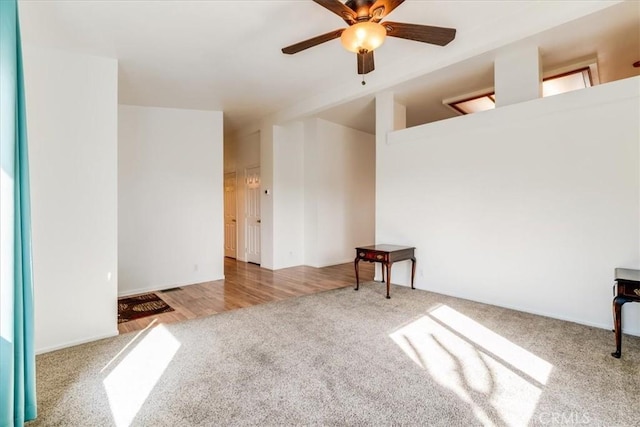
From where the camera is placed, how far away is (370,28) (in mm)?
2348

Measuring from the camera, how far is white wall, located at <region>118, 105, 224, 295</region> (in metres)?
4.77

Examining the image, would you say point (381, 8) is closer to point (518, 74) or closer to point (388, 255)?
point (518, 74)

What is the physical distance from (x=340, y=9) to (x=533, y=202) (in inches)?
112

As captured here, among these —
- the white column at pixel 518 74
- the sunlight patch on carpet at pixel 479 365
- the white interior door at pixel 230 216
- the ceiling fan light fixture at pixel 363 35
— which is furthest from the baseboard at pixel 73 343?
the white column at pixel 518 74

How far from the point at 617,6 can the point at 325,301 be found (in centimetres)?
407

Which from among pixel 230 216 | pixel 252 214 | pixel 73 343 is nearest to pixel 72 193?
pixel 73 343

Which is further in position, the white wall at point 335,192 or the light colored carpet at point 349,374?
the white wall at point 335,192

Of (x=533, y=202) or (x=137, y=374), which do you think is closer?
(x=137, y=374)

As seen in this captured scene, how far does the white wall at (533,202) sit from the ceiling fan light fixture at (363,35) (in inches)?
81.0

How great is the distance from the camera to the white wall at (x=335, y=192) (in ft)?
21.0

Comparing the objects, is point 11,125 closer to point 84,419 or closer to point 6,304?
point 6,304

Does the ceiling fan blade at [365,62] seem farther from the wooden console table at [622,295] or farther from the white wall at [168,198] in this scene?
the white wall at [168,198]

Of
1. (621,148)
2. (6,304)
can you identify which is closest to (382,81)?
(621,148)

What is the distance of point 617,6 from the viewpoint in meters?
2.66
